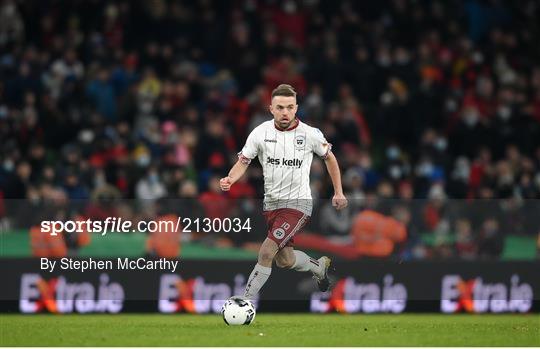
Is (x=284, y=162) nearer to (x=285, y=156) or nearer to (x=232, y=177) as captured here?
(x=285, y=156)

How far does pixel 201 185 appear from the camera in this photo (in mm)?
21828

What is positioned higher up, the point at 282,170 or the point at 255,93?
the point at 255,93

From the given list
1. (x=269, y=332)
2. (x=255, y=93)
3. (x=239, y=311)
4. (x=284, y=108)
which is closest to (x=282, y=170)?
(x=284, y=108)

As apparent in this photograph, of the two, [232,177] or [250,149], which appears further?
[250,149]

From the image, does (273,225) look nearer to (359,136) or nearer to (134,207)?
(134,207)

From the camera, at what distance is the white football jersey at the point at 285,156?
13.5 meters

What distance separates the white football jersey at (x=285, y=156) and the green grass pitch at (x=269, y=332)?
1.40 meters

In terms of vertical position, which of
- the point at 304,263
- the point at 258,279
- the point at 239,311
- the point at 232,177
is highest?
the point at 232,177

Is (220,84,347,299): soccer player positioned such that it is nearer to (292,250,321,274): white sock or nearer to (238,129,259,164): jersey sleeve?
(238,129,259,164): jersey sleeve

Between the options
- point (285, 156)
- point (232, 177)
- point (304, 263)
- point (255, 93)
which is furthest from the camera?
point (255, 93)

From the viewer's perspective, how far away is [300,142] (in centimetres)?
1354

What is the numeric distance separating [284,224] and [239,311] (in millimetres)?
991

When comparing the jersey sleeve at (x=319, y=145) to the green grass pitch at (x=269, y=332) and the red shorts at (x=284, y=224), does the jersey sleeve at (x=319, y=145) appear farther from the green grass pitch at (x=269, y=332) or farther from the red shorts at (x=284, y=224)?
the green grass pitch at (x=269, y=332)

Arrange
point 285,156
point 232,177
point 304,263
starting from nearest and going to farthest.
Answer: point 232,177
point 285,156
point 304,263
